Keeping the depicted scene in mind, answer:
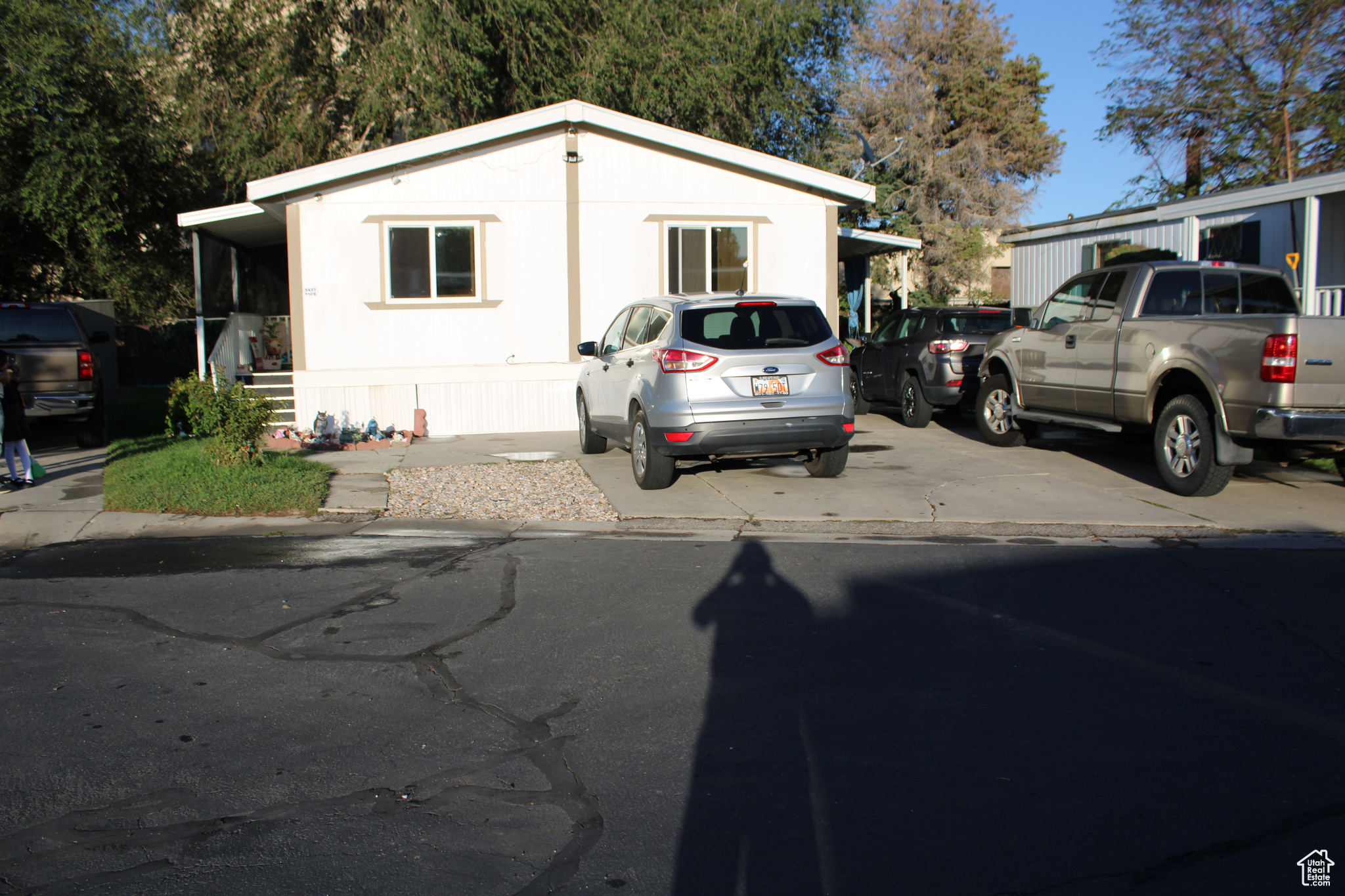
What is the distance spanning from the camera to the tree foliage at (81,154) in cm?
1830

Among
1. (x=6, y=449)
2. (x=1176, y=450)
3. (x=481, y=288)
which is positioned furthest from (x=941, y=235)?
(x=6, y=449)

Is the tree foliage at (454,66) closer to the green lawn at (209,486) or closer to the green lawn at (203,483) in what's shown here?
the green lawn at (203,483)

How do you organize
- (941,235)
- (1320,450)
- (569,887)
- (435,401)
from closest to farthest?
(569,887) → (1320,450) → (435,401) → (941,235)

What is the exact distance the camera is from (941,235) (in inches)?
1479

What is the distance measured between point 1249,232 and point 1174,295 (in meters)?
7.86

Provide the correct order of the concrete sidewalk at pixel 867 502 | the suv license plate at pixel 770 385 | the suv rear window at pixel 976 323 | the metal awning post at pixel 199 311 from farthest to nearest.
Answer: the metal awning post at pixel 199 311 → the suv rear window at pixel 976 323 → the suv license plate at pixel 770 385 → the concrete sidewalk at pixel 867 502

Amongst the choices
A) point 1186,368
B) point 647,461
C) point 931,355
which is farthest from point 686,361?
point 931,355

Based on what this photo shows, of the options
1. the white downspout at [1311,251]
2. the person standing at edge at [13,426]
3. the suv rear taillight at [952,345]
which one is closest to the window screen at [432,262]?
the person standing at edge at [13,426]

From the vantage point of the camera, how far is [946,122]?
1523 inches

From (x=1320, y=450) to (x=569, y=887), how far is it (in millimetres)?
8578

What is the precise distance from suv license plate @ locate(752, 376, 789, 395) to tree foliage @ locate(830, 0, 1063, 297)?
96.8 ft

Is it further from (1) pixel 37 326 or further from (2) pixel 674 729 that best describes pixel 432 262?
(2) pixel 674 729

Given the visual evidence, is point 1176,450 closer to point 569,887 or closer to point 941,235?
point 569,887

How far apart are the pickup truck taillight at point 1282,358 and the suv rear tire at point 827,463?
380cm
